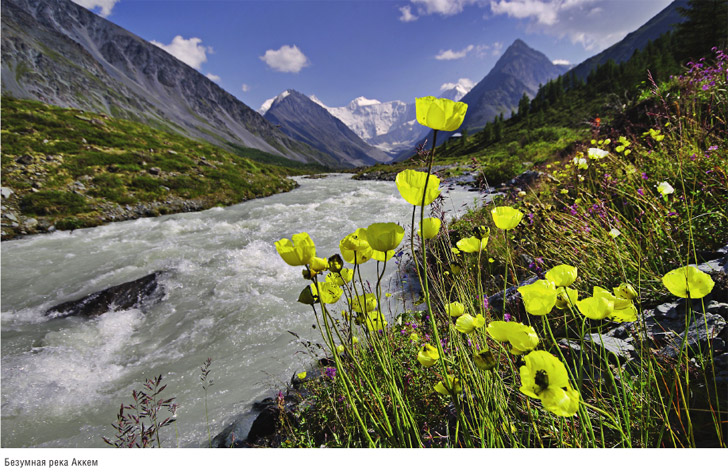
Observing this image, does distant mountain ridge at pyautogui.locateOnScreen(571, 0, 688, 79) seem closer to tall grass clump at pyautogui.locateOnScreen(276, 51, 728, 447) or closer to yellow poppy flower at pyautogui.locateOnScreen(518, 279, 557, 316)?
tall grass clump at pyautogui.locateOnScreen(276, 51, 728, 447)

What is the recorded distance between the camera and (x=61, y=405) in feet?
10.4

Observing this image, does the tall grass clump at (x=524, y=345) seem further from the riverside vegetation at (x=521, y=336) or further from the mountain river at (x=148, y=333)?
the mountain river at (x=148, y=333)

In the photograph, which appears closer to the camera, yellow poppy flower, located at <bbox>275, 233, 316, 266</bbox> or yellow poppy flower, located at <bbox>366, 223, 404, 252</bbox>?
yellow poppy flower, located at <bbox>366, 223, 404, 252</bbox>

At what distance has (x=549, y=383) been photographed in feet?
2.33

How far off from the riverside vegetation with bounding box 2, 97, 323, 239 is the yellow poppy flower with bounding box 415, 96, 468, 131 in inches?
529

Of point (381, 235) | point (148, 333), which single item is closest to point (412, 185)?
point (381, 235)

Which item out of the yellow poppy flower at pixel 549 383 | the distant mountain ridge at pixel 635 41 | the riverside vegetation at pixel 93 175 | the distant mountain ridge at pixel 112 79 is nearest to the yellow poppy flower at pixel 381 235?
the yellow poppy flower at pixel 549 383

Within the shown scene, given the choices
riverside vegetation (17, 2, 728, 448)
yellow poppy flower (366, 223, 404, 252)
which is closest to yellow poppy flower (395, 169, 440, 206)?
riverside vegetation (17, 2, 728, 448)

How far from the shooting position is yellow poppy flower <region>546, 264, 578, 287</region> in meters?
1.03
